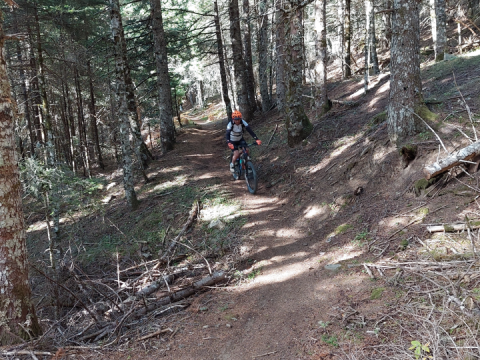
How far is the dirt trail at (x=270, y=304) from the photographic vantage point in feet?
13.8

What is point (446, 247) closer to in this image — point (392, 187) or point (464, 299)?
point (464, 299)

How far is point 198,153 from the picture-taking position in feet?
50.9

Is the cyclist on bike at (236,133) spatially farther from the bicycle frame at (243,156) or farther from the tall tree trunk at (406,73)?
the tall tree trunk at (406,73)

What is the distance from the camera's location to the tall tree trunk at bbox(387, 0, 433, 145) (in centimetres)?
666

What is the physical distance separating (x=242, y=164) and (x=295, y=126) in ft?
8.26

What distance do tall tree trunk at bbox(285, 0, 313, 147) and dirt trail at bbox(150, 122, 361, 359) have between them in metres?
4.05

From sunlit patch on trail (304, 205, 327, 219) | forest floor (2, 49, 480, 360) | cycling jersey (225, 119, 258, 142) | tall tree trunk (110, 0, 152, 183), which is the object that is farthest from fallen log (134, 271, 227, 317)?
tall tree trunk (110, 0, 152, 183)

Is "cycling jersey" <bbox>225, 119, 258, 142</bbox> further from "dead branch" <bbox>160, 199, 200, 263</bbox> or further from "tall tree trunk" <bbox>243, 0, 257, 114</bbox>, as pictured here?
"tall tree trunk" <bbox>243, 0, 257, 114</bbox>

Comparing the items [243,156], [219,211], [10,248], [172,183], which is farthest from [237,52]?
[10,248]

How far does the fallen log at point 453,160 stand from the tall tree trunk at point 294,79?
5.75 meters

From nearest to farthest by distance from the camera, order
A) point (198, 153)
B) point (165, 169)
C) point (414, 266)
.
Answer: point (414, 266) → point (165, 169) → point (198, 153)

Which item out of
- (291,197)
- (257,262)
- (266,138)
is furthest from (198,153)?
(257,262)

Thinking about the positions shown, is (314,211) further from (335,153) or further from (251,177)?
(251,177)

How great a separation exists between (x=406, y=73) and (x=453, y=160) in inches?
97.8
